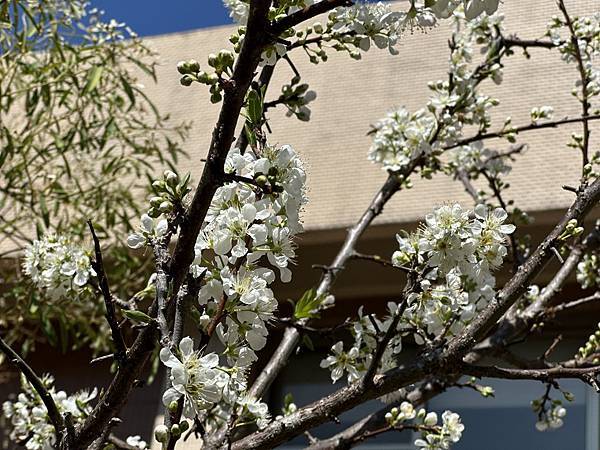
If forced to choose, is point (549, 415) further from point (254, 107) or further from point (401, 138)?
point (254, 107)

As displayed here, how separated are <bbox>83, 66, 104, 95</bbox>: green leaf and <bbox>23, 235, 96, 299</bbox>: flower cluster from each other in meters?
0.95

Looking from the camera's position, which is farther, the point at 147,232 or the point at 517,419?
the point at 517,419

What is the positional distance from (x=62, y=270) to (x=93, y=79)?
108 cm

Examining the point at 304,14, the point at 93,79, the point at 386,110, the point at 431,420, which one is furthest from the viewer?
the point at 386,110

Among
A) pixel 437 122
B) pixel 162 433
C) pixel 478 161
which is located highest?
pixel 478 161

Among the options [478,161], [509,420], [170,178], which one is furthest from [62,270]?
[509,420]

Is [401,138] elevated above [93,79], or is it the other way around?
[93,79]

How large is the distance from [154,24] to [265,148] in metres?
2.40

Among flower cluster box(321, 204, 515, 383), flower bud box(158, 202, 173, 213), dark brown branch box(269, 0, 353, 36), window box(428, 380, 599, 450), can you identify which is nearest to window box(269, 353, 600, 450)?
window box(428, 380, 599, 450)

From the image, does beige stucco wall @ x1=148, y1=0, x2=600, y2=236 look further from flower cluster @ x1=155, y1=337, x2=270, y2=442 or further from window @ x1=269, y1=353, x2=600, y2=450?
flower cluster @ x1=155, y1=337, x2=270, y2=442

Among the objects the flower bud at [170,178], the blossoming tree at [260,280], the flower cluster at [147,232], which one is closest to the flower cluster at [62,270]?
the blossoming tree at [260,280]

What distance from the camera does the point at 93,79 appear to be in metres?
2.07

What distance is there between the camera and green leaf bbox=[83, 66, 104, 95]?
2.05 meters

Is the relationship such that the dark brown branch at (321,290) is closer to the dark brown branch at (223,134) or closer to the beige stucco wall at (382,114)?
the dark brown branch at (223,134)
